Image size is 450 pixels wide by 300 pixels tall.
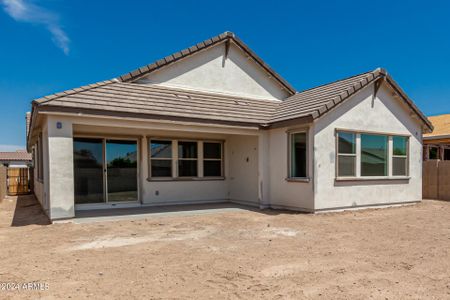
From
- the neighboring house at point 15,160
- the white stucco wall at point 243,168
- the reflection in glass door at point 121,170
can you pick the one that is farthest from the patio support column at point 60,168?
the neighboring house at point 15,160

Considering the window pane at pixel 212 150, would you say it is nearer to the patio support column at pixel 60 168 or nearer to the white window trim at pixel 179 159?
the white window trim at pixel 179 159

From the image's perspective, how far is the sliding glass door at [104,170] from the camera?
10828 mm

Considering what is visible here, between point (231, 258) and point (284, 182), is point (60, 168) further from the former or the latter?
point (284, 182)

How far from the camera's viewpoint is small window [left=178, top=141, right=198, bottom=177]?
41.3ft

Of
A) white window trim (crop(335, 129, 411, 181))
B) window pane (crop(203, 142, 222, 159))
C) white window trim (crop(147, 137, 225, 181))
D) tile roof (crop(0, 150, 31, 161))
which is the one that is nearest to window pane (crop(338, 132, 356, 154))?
white window trim (crop(335, 129, 411, 181))

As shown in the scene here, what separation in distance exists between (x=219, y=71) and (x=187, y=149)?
3.68 metres

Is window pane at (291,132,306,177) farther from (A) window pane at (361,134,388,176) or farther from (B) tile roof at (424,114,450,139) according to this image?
(B) tile roof at (424,114,450,139)

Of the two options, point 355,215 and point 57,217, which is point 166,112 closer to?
point 57,217

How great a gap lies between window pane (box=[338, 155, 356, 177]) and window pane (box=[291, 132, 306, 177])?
4.13 ft

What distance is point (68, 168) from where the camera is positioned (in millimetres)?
8562

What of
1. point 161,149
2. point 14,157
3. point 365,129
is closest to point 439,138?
point 365,129

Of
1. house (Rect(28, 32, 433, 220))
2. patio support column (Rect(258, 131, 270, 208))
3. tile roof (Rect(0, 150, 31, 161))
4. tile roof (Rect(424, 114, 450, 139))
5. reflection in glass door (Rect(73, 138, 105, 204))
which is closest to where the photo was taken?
house (Rect(28, 32, 433, 220))

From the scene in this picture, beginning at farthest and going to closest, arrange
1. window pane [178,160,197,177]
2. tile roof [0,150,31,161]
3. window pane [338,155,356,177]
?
tile roof [0,150,31,161] < window pane [178,160,197,177] < window pane [338,155,356,177]

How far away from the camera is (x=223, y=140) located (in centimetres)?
1346
